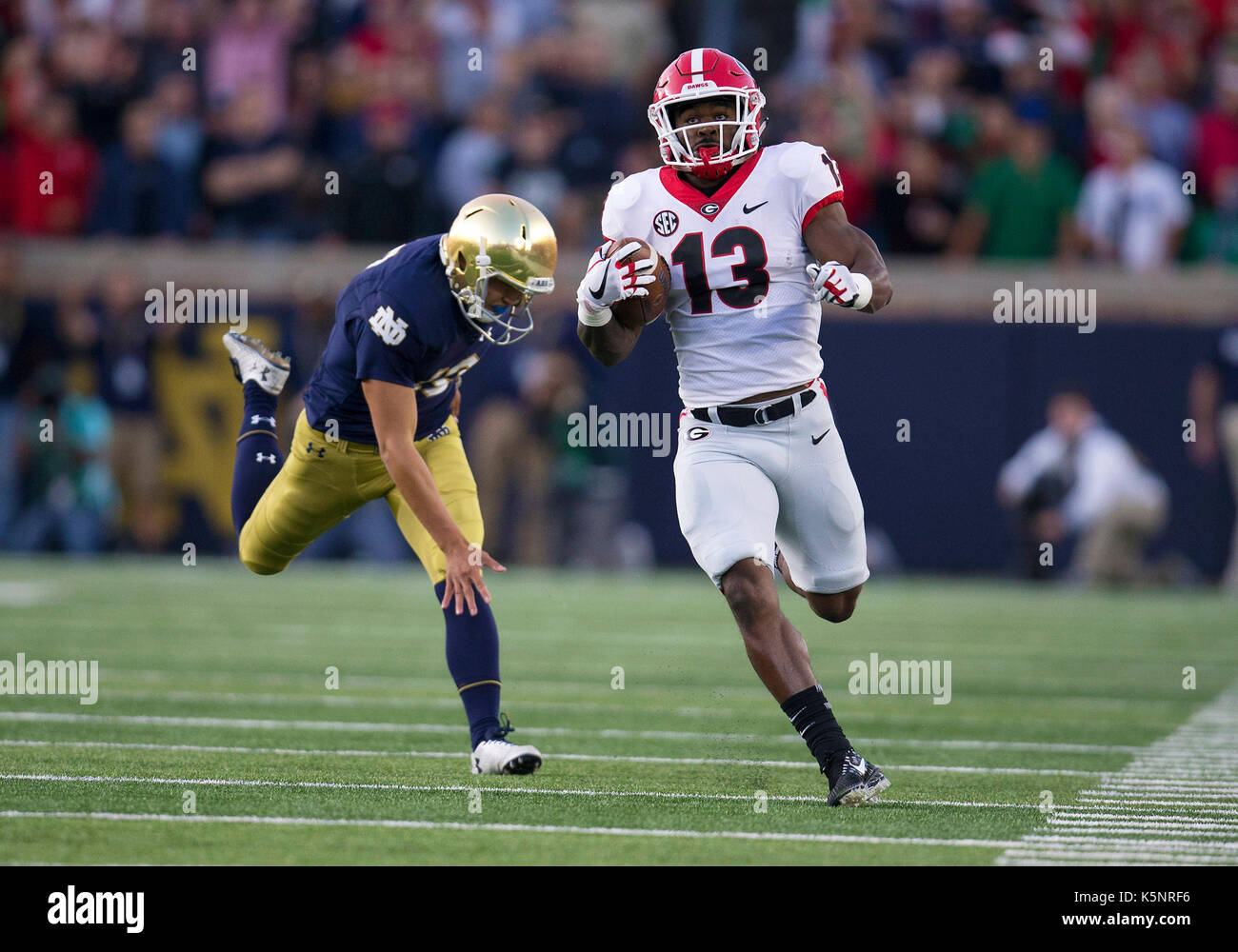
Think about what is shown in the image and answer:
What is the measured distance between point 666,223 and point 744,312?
13.5 inches

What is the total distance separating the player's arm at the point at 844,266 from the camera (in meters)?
4.70

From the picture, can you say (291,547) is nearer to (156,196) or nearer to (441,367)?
(441,367)

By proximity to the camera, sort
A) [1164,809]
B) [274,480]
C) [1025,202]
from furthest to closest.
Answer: [1025,202]
[274,480]
[1164,809]

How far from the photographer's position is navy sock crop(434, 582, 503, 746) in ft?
17.3

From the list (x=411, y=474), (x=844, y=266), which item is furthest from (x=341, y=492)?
(x=844, y=266)

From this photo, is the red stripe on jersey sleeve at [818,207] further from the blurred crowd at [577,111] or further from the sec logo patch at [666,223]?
the blurred crowd at [577,111]

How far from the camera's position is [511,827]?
13.9ft

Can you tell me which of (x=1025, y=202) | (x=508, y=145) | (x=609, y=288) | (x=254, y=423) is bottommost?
(x=254, y=423)

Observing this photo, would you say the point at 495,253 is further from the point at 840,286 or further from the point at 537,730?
the point at 537,730

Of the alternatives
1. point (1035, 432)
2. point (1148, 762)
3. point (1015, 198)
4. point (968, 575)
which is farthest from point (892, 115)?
point (1148, 762)

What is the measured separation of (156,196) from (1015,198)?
21.7 feet

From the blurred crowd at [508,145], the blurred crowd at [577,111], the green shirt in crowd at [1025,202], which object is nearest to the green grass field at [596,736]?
the blurred crowd at [508,145]

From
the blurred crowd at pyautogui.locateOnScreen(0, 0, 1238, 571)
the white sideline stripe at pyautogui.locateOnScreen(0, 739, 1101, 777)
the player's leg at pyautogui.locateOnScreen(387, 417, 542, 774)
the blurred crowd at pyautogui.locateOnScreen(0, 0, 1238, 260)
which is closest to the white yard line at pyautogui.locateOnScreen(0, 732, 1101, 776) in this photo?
the white sideline stripe at pyautogui.locateOnScreen(0, 739, 1101, 777)

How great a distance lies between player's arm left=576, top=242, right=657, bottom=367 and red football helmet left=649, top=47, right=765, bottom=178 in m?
0.38
